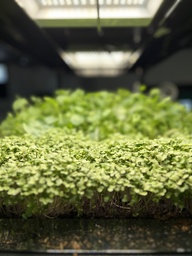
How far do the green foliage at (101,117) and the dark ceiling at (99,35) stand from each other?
526 mm

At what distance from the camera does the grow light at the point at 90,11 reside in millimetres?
1860

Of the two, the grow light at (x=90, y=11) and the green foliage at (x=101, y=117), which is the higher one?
the grow light at (x=90, y=11)

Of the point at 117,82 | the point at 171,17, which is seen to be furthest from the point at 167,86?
the point at 171,17

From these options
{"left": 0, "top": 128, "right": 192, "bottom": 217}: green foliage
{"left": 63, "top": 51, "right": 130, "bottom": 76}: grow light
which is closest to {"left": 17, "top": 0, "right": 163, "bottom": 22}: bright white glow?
{"left": 0, "top": 128, "right": 192, "bottom": 217}: green foliage

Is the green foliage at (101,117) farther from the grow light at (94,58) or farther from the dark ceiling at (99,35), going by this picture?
the grow light at (94,58)

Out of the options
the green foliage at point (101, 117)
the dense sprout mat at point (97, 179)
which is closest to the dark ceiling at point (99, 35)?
the green foliage at point (101, 117)

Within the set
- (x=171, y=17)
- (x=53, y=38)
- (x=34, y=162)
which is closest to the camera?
(x=34, y=162)

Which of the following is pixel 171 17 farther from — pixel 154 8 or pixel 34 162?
pixel 34 162

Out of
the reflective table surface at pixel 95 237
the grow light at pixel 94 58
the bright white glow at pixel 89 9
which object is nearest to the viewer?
the reflective table surface at pixel 95 237

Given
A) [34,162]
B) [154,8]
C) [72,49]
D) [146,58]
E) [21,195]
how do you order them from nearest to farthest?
[21,195] < [34,162] < [154,8] < [72,49] < [146,58]

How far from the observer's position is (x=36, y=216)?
4.11ft

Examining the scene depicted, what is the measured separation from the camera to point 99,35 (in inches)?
111

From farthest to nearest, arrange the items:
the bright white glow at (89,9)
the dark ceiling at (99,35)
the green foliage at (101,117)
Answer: the green foliage at (101,117) → the dark ceiling at (99,35) → the bright white glow at (89,9)

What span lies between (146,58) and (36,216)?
11.5ft
